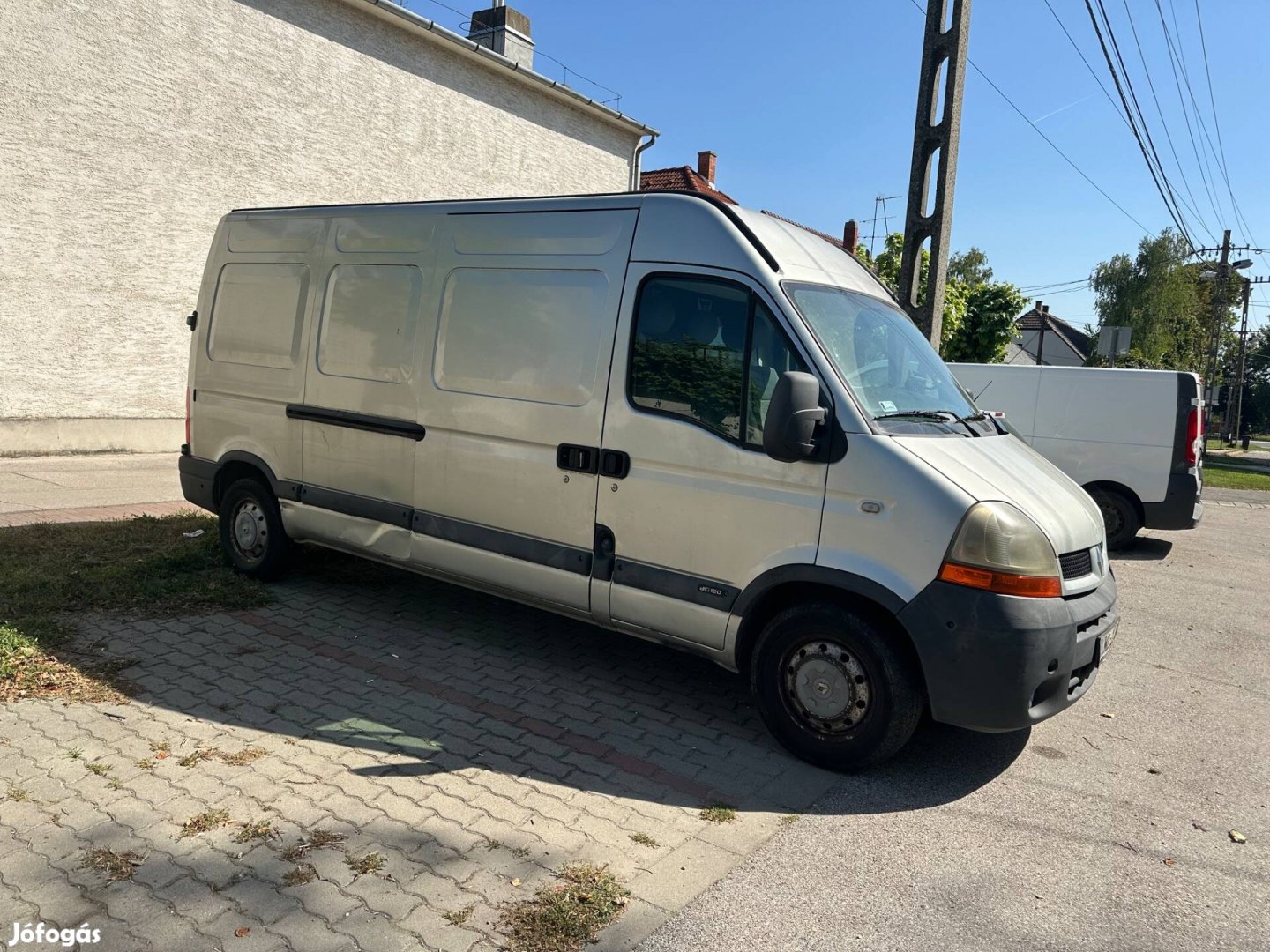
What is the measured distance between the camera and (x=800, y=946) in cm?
285

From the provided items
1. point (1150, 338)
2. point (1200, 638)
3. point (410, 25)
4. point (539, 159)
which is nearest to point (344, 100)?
point (410, 25)

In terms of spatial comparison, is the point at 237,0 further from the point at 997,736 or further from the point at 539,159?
the point at 997,736

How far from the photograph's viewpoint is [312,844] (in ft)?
10.6

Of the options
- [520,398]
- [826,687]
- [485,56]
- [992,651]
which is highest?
[485,56]

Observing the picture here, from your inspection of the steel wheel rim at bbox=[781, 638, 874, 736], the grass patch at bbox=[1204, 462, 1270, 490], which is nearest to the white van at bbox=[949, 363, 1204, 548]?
the steel wheel rim at bbox=[781, 638, 874, 736]

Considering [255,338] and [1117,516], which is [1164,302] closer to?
[1117,516]

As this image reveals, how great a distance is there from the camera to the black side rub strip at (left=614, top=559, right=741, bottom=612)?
4258 millimetres

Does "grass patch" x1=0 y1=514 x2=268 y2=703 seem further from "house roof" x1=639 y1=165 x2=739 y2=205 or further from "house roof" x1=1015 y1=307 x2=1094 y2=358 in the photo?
"house roof" x1=1015 y1=307 x2=1094 y2=358

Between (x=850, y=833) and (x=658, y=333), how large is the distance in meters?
2.47

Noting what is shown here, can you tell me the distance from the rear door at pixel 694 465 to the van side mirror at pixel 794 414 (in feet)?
Answer: 0.56

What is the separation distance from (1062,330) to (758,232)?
7758cm

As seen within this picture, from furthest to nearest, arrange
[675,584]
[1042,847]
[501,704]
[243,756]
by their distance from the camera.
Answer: [501,704], [675,584], [243,756], [1042,847]

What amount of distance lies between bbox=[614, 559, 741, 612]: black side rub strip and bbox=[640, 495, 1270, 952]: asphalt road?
1004 millimetres

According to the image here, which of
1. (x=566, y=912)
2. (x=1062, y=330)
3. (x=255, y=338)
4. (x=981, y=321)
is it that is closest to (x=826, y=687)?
(x=566, y=912)
